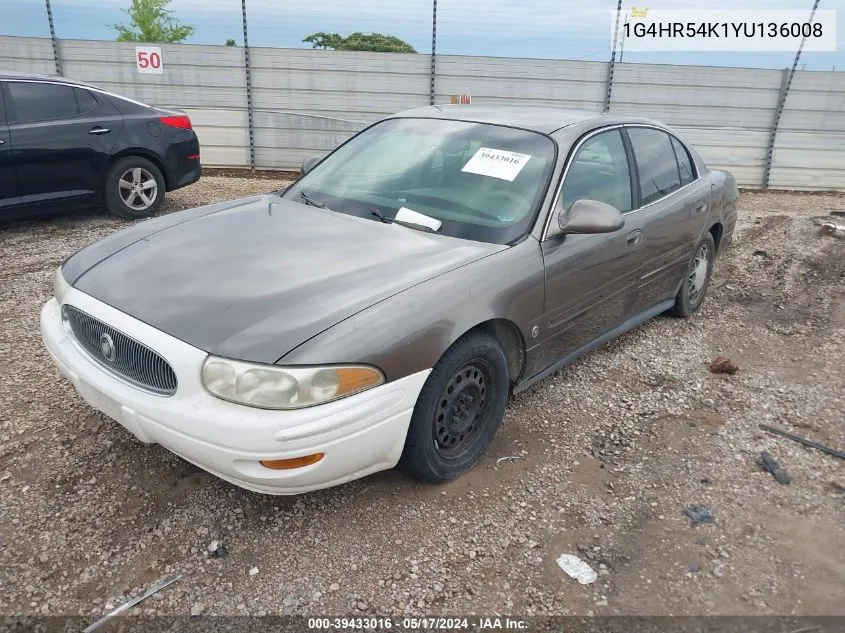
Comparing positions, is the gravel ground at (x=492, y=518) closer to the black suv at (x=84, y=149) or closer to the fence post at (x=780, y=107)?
the black suv at (x=84, y=149)

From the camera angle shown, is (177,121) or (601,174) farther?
(177,121)

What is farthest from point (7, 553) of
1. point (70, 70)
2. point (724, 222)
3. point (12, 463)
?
point (70, 70)

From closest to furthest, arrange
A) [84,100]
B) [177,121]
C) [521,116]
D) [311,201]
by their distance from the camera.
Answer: [311,201], [521,116], [84,100], [177,121]

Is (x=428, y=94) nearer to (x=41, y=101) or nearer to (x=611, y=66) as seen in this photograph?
(x=611, y=66)

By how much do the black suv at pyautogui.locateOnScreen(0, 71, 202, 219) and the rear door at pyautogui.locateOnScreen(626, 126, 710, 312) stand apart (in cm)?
528

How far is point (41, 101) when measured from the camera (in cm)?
645

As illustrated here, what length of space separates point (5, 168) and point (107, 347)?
4629 mm

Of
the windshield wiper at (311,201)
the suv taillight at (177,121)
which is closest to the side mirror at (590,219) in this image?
the windshield wiper at (311,201)

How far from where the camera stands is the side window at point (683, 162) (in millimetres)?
4621

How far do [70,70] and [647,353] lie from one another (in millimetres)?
10583

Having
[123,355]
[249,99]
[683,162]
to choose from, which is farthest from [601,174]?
[249,99]

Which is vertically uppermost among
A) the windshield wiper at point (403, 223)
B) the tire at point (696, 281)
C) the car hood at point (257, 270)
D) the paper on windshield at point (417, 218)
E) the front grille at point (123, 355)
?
the paper on windshield at point (417, 218)

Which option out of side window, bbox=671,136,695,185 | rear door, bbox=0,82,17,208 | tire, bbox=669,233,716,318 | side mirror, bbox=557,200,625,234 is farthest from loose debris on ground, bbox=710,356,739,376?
rear door, bbox=0,82,17,208

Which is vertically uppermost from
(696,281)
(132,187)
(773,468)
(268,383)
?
(268,383)
